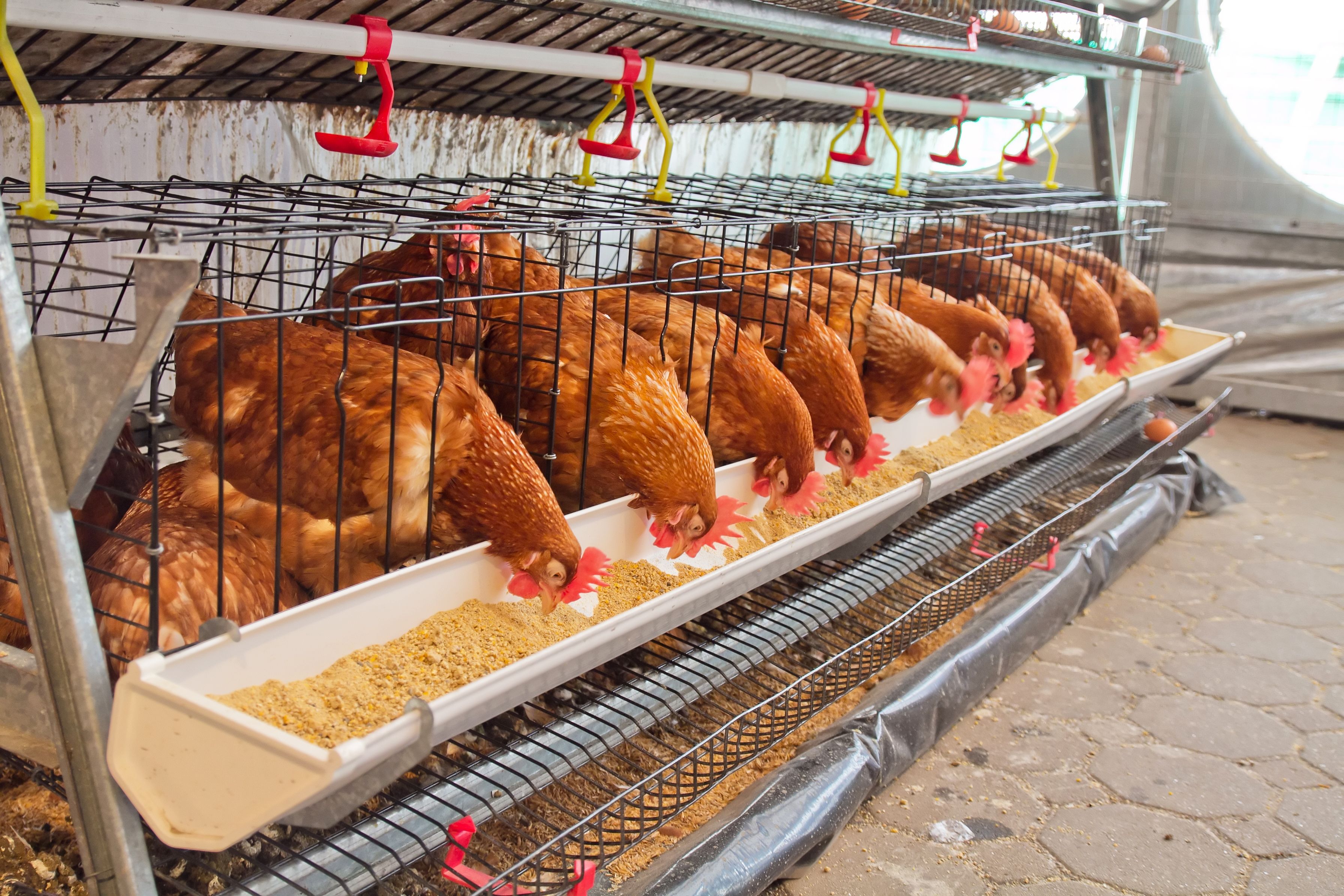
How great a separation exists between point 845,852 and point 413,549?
99 centimetres

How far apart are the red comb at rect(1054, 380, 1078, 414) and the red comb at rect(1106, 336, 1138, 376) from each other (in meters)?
0.45

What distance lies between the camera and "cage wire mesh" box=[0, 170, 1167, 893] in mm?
1251

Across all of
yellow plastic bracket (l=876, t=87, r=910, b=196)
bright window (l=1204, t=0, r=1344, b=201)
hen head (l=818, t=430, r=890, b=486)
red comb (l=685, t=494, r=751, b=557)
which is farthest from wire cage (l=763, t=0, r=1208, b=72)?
bright window (l=1204, t=0, r=1344, b=201)

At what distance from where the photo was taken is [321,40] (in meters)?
1.43

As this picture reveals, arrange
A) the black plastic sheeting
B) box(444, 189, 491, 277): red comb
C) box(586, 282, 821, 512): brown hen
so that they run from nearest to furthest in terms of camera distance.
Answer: the black plastic sheeting
box(444, 189, 491, 277): red comb
box(586, 282, 821, 512): brown hen

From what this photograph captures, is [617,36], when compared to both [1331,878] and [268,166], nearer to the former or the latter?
[268,166]

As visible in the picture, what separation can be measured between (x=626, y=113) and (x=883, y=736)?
4.10ft

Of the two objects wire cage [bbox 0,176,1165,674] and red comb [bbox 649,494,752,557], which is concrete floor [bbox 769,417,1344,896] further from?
wire cage [bbox 0,176,1165,674]

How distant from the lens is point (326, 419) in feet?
4.50

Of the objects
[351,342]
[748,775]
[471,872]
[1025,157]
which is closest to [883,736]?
[748,775]

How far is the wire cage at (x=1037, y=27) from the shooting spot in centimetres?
220

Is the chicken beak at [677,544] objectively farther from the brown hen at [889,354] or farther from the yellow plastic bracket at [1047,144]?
the yellow plastic bracket at [1047,144]

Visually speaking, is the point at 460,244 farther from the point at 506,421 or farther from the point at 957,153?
the point at 957,153

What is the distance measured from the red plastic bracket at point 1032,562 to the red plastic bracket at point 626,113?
56.5 inches
